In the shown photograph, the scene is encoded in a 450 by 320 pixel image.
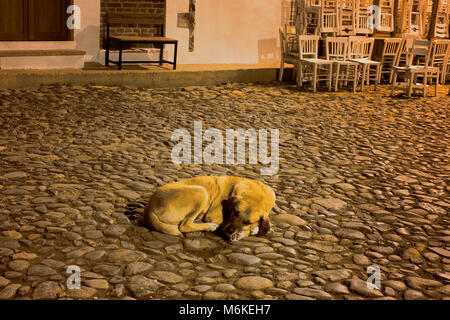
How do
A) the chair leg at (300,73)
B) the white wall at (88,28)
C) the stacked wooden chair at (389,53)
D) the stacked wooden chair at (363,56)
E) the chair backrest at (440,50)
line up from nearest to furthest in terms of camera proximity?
the white wall at (88,28) < the chair leg at (300,73) < the stacked wooden chair at (363,56) < the chair backrest at (440,50) < the stacked wooden chair at (389,53)

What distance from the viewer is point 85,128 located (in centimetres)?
771

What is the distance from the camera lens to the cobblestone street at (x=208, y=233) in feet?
13.1

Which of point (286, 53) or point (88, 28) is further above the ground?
point (88, 28)

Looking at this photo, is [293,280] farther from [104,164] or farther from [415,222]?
[104,164]

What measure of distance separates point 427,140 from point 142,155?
4.23m

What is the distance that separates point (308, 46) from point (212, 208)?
836 centimetres

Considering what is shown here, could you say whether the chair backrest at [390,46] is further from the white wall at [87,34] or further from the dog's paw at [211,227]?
the dog's paw at [211,227]

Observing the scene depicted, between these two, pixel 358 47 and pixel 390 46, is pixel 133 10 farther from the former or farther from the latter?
pixel 390 46

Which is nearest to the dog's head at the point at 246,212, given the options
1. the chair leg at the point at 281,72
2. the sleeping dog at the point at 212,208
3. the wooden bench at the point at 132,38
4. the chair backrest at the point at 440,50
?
the sleeping dog at the point at 212,208

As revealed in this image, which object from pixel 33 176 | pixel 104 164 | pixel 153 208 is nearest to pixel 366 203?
pixel 153 208

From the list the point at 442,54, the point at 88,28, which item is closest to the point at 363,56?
the point at 442,54

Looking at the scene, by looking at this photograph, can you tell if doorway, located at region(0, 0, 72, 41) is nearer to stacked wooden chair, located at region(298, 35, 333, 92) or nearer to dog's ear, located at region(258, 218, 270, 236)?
stacked wooden chair, located at region(298, 35, 333, 92)

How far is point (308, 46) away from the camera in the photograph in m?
12.4

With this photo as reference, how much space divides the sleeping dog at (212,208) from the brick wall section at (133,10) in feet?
24.6
